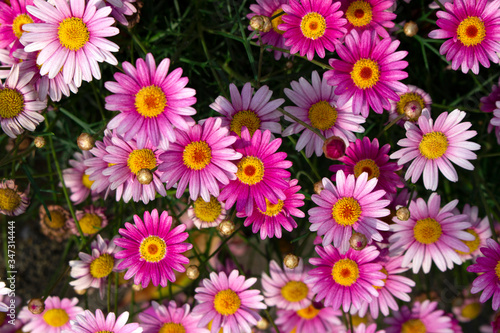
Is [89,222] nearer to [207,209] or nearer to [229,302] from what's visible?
[207,209]

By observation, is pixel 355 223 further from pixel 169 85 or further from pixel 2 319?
pixel 2 319

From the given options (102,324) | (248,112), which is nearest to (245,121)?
(248,112)

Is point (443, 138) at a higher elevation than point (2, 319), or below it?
higher

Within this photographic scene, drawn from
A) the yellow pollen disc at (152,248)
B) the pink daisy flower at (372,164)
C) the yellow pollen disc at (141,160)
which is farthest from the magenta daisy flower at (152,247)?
the pink daisy flower at (372,164)

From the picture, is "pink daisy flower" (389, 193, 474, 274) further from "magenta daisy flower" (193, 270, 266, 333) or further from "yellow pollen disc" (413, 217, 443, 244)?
"magenta daisy flower" (193, 270, 266, 333)

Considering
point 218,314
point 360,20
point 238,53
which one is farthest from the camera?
point 238,53

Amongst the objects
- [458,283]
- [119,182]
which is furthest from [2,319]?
[458,283]

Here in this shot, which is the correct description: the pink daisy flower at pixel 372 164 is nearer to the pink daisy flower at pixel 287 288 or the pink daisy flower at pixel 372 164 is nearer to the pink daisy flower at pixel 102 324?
the pink daisy flower at pixel 287 288
